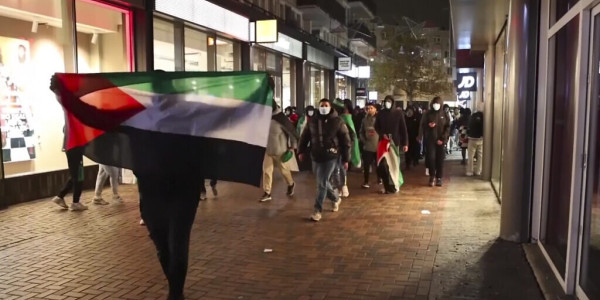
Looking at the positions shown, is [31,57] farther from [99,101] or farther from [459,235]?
[459,235]

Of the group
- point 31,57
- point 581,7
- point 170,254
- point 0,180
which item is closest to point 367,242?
point 170,254

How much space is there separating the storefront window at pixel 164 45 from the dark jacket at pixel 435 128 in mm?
6294

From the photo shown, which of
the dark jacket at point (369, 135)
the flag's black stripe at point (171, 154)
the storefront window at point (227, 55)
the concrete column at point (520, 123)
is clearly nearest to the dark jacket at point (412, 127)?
the dark jacket at point (369, 135)

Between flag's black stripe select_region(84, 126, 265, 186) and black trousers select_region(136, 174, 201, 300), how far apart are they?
10 centimetres

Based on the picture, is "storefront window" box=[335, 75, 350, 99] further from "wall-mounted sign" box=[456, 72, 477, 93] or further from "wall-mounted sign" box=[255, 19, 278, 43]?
"wall-mounted sign" box=[255, 19, 278, 43]

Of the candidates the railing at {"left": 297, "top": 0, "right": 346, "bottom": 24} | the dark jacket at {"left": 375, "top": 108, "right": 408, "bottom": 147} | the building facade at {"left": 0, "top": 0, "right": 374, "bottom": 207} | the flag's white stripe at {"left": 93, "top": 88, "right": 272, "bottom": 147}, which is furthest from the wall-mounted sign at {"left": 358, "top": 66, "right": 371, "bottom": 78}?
the flag's white stripe at {"left": 93, "top": 88, "right": 272, "bottom": 147}

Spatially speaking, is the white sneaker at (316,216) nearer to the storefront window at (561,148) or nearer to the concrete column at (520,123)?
the concrete column at (520,123)

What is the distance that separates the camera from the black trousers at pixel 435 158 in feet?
36.7

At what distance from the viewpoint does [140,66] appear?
12000 millimetres

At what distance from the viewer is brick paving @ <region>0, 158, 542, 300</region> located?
5203 millimetres

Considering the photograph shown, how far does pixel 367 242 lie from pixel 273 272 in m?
1.61

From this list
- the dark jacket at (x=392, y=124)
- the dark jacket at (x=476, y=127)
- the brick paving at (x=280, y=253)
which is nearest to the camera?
the brick paving at (x=280, y=253)

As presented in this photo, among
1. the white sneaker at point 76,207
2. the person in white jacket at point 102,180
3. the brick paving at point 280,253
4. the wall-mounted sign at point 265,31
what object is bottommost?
the brick paving at point 280,253

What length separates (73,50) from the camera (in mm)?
10797
